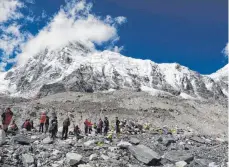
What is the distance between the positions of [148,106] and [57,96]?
A: 22.3 m

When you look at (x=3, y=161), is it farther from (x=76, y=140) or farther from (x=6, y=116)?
(x=76, y=140)

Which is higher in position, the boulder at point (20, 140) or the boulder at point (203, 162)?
the boulder at point (20, 140)

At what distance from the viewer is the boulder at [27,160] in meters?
16.7

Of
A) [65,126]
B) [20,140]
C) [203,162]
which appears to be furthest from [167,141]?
[20,140]

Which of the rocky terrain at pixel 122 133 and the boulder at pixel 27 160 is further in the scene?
the rocky terrain at pixel 122 133

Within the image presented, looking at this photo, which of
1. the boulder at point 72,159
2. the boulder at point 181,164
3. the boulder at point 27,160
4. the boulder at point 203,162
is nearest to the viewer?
the boulder at point 27,160

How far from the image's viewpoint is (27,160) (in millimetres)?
16844

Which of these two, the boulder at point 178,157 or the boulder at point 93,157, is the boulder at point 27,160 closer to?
the boulder at point 93,157

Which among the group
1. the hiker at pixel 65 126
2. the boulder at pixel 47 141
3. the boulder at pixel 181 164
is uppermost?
the hiker at pixel 65 126

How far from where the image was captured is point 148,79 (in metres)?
196

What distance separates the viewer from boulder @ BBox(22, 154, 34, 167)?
16656 millimetres

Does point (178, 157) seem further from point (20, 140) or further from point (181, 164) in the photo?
point (20, 140)

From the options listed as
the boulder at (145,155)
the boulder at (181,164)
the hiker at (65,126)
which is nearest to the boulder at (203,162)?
the boulder at (181,164)

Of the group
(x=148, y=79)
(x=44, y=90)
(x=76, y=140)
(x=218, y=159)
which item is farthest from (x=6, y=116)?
(x=148, y=79)
